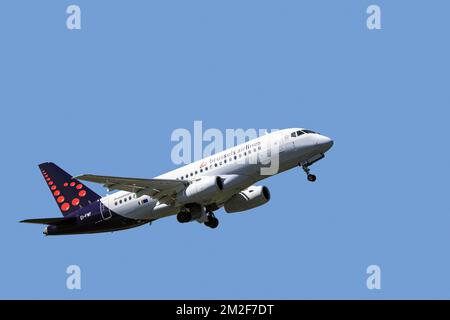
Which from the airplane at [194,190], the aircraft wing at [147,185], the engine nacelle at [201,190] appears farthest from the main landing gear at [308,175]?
the aircraft wing at [147,185]

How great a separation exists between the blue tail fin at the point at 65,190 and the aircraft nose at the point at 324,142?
53.7 ft

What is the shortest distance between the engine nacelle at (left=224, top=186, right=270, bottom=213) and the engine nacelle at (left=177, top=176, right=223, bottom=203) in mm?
4673

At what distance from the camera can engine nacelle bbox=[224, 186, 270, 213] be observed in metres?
63.1


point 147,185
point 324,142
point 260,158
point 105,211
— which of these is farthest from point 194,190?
point 324,142

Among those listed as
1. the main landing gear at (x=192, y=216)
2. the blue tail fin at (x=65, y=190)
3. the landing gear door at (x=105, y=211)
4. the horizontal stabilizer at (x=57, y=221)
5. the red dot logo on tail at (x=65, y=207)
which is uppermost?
the blue tail fin at (x=65, y=190)

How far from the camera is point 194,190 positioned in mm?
58625

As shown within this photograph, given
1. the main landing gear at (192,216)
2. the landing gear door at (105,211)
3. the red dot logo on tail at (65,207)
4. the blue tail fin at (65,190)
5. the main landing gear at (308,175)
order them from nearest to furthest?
1. the main landing gear at (308,175)
2. the main landing gear at (192,216)
3. the landing gear door at (105,211)
4. the blue tail fin at (65,190)
5. the red dot logo on tail at (65,207)

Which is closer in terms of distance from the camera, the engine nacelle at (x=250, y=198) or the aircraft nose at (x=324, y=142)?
the aircraft nose at (x=324, y=142)

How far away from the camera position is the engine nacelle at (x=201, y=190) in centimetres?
5784

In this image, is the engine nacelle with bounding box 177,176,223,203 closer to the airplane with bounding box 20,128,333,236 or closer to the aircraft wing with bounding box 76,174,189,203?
the airplane with bounding box 20,128,333,236

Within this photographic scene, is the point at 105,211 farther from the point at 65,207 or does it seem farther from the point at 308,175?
the point at 308,175

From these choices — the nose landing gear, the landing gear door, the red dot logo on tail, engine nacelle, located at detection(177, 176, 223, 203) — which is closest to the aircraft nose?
engine nacelle, located at detection(177, 176, 223, 203)

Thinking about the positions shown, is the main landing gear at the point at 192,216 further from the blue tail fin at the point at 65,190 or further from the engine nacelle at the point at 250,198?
the blue tail fin at the point at 65,190
